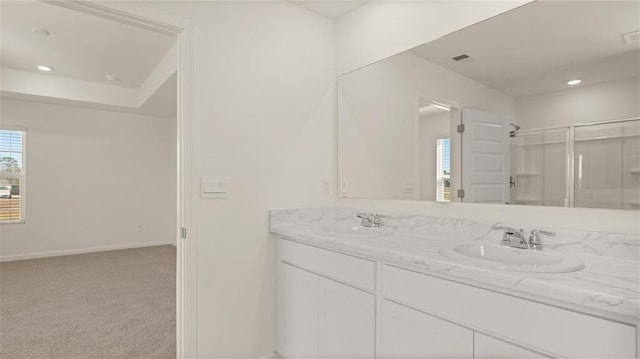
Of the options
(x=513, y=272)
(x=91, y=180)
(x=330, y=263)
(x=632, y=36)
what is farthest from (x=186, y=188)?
(x=91, y=180)

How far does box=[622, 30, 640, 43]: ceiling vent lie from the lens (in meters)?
1.27

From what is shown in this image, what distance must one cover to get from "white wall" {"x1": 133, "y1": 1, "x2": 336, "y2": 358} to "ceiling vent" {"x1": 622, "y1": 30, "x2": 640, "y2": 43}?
1643mm

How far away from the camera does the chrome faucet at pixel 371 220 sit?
2213 mm

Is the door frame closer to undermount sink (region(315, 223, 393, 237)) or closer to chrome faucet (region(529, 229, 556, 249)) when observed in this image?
undermount sink (region(315, 223, 393, 237))

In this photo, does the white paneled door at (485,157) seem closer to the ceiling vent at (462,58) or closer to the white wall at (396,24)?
the ceiling vent at (462,58)

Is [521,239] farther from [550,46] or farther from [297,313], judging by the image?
[297,313]

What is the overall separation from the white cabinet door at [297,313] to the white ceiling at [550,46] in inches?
56.4

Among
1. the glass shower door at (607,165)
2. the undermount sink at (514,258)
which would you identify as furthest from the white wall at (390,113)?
the undermount sink at (514,258)

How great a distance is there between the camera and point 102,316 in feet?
9.60

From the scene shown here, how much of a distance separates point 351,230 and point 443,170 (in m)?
0.73

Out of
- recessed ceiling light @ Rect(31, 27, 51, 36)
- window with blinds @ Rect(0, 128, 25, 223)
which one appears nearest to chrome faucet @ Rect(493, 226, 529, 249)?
recessed ceiling light @ Rect(31, 27, 51, 36)

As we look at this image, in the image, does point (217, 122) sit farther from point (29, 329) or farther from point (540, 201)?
point (29, 329)

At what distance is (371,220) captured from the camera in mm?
2242

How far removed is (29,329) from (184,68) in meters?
2.54
